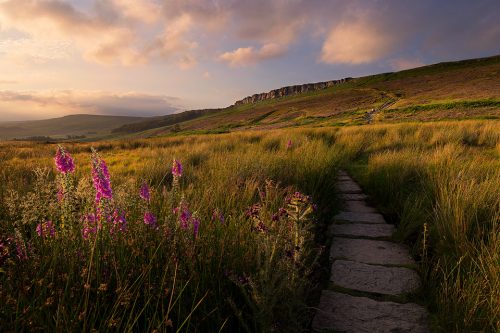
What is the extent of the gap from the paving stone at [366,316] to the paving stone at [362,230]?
3.81ft

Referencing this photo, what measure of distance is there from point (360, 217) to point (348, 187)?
5.17ft

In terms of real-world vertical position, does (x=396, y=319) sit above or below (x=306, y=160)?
below

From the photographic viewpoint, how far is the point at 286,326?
1705 millimetres

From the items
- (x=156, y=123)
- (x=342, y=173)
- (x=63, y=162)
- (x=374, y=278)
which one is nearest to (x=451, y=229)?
(x=374, y=278)

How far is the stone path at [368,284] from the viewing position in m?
1.88

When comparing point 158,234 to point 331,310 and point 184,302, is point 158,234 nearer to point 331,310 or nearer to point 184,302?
point 184,302

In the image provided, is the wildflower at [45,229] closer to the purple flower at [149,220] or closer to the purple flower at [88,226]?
the purple flower at [88,226]

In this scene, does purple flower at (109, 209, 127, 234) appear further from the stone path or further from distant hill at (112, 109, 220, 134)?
distant hill at (112, 109, 220, 134)

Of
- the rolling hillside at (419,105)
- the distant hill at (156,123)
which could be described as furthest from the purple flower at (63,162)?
the distant hill at (156,123)

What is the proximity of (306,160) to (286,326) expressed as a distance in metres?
3.81

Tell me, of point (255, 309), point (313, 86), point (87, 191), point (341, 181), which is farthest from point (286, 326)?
point (313, 86)

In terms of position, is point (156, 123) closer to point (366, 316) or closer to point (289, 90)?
point (289, 90)

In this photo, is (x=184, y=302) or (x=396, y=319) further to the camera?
(x=396, y=319)

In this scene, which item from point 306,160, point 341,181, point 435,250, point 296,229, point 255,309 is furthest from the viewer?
point 341,181
